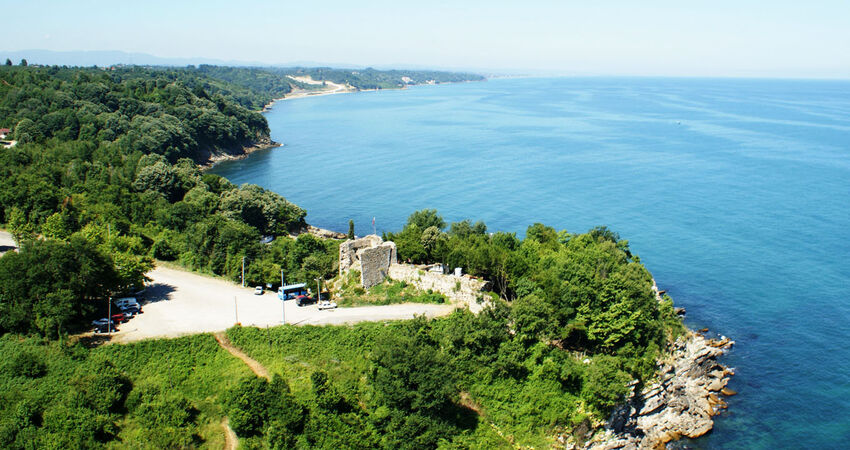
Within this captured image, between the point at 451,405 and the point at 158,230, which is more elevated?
the point at 158,230

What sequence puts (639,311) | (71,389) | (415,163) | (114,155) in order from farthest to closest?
(415,163), (114,155), (639,311), (71,389)

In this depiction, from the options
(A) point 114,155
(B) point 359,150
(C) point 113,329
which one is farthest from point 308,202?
(C) point 113,329

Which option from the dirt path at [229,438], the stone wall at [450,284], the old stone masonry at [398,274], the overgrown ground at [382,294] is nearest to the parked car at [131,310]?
the dirt path at [229,438]

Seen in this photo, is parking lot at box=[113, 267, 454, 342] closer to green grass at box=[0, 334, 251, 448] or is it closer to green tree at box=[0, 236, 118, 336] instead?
green grass at box=[0, 334, 251, 448]

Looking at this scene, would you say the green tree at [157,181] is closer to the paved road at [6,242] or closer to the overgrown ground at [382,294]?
the paved road at [6,242]

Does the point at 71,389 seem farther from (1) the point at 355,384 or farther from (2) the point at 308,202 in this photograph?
(2) the point at 308,202
